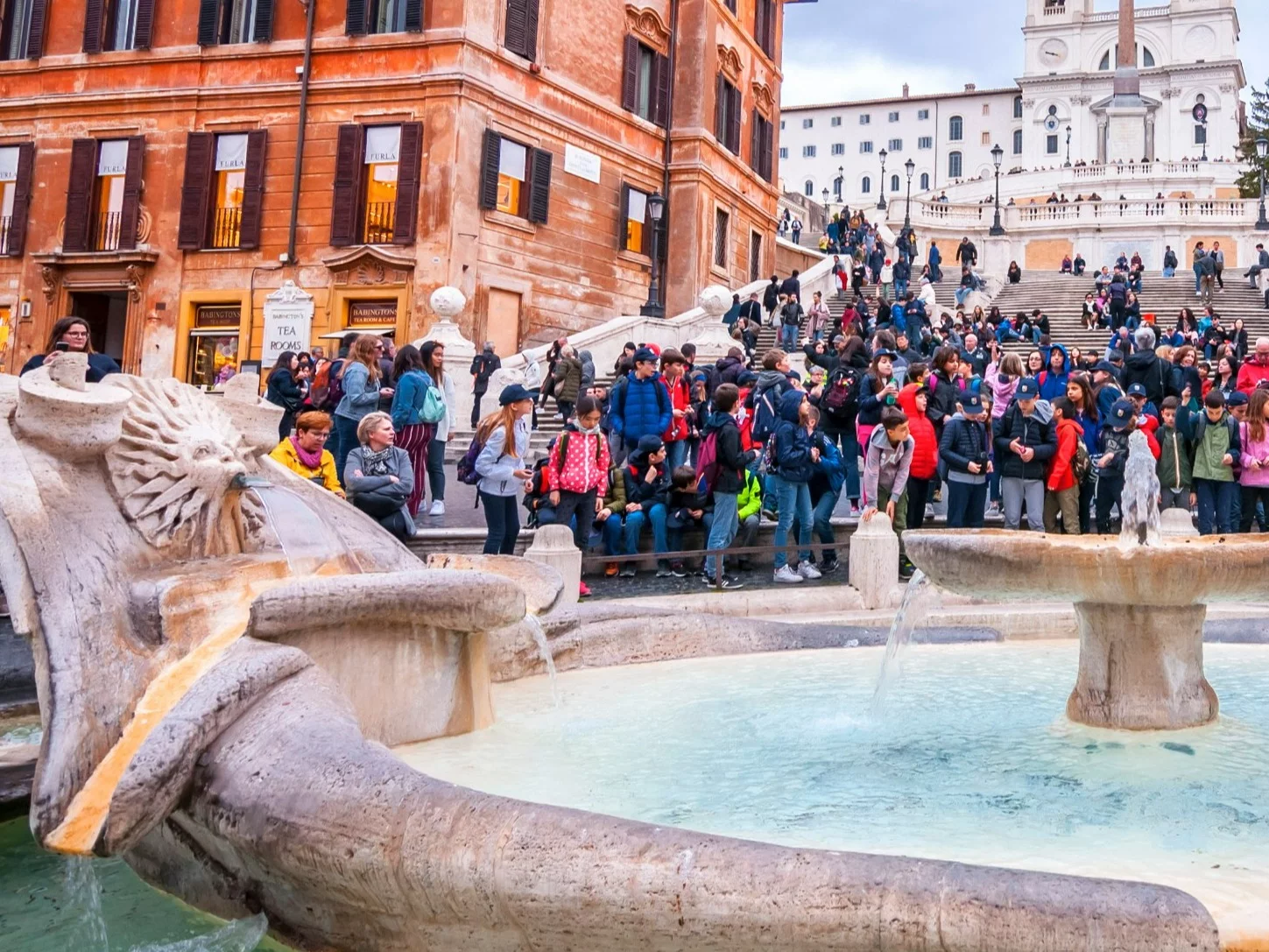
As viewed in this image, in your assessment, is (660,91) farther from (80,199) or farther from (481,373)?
(481,373)

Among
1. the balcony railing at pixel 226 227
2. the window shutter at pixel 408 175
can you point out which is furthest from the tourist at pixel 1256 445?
the balcony railing at pixel 226 227

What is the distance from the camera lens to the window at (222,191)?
23.8 metres

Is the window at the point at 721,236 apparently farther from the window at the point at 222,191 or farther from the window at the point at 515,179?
the window at the point at 222,191

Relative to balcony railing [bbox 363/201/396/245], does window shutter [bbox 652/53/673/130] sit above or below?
above

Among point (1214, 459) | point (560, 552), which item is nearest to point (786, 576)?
point (560, 552)

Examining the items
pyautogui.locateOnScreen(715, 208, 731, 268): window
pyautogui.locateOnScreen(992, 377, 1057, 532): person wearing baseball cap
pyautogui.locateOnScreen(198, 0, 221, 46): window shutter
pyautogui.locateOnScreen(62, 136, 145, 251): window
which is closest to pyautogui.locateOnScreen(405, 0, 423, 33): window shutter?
pyautogui.locateOnScreen(198, 0, 221, 46): window shutter

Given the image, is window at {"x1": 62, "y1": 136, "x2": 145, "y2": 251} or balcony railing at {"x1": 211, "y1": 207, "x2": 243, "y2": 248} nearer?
balcony railing at {"x1": 211, "y1": 207, "x2": 243, "y2": 248}

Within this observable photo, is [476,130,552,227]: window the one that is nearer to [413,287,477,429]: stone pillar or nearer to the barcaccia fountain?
[413,287,477,429]: stone pillar

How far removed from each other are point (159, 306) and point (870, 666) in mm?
22200

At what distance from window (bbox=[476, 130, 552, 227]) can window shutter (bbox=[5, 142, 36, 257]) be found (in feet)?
34.2

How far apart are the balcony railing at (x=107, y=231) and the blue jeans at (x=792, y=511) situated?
787 inches

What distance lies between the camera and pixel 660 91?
28219 millimetres

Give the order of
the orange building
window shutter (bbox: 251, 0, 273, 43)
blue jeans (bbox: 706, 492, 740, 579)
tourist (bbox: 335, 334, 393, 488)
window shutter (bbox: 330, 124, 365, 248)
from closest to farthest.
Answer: blue jeans (bbox: 706, 492, 740, 579) → tourist (bbox: 335, 334, 393, 488) → the orange building → window shutter (bbox: 330, 124, 365, 248) → window shutter (bbox: 251, 0, 273, 43)

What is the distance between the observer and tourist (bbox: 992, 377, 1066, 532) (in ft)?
31.9
